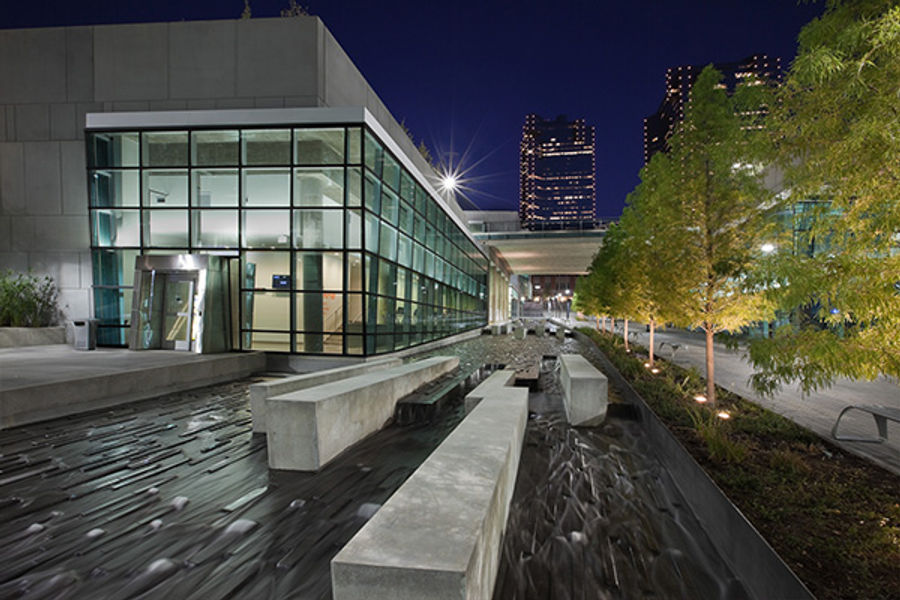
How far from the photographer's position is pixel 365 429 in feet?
23.5

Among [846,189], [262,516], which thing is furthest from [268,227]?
[846,189]

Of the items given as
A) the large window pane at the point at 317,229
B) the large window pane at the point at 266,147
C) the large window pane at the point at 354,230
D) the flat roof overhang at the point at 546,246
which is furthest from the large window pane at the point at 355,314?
the flat roof overhang at the point at 546,246

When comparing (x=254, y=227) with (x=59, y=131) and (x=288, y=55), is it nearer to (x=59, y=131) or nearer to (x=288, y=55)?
(x=288, y=55)

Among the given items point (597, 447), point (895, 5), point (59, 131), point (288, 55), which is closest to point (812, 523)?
point (597, 447)

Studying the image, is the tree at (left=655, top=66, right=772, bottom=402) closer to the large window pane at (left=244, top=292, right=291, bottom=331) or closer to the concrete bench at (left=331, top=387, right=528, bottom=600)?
the concrete bench at (left=331, top=387, right=528, bottom=600)

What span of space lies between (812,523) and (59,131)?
74.8 feet

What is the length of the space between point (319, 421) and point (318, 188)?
35.1 ft

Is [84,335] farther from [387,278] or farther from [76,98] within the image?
[387,278]

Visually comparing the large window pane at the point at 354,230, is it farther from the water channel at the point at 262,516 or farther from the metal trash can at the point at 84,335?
the metal trash can at the point at 84,335

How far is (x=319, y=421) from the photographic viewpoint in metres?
5.73

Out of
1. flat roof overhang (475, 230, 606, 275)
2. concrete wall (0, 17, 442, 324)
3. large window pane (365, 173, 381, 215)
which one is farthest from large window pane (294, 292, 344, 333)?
flat roof overhang (475, 230, 606, 275)

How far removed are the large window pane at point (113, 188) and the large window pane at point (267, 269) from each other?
4.68 m

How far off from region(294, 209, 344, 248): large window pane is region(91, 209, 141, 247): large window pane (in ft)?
19.5

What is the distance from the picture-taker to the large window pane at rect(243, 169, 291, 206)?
14.5 metres
